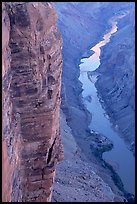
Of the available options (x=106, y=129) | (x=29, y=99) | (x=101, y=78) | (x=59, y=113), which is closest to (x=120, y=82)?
(x=101, y=78)

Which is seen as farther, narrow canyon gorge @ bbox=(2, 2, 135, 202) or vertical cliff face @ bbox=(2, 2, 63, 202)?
narrow canyon gorge @ bbox=(2, 2, 135, 202)

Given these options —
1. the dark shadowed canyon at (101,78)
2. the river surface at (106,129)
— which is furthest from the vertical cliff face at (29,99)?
the river surface at (106,129)

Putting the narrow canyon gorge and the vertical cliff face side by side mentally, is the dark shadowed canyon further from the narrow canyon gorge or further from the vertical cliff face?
the vertical cliff face

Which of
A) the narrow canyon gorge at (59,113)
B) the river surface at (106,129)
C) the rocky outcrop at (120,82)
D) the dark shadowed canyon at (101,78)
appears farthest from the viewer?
the rocky outcrop at (120,82)

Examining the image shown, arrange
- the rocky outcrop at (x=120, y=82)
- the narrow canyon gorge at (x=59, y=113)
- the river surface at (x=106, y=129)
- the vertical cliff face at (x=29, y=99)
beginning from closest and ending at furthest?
the vertical cliff face at (x=29, y=99) < the narrow canyon gorge at (x=59, y=113) < the river surface at (x=106, y=129) < the rocky outcrop at (x=120, y=82)

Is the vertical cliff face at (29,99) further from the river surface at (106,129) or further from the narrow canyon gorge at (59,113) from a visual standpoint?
the river surface at (106,129)

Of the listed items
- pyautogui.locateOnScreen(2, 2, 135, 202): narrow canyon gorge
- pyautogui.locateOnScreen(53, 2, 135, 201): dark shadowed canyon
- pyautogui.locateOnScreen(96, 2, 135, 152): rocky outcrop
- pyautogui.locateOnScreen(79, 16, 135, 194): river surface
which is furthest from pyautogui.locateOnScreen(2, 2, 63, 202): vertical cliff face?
pyautogui.locateOnScreen(96, 2, 135, 152): rocky outcrop

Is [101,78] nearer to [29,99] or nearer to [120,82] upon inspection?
[120,82]

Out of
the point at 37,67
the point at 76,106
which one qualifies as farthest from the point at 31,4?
the point at 76,106
